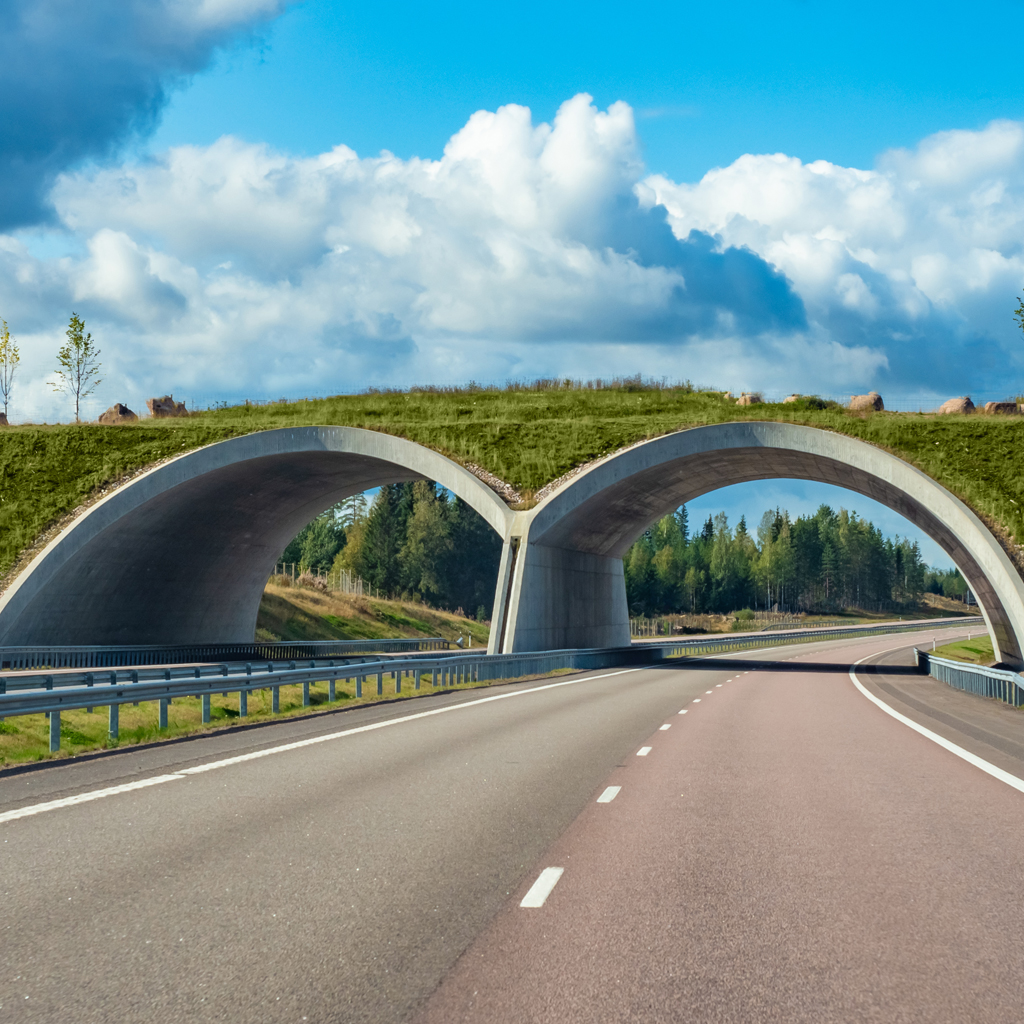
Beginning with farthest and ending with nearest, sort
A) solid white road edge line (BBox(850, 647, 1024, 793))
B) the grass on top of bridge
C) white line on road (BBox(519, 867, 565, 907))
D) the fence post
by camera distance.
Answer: the grass on top of bridge < the fence post < solid white road edge line (BBox(850, 647, 1024, 793)) < white line on road (BBox(519, 867, 565, 907))

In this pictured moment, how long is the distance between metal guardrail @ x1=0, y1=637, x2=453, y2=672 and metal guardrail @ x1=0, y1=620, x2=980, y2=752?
28.2 ft

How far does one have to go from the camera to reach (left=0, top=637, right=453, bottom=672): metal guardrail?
34.5 metres

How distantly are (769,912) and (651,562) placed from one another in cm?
14785

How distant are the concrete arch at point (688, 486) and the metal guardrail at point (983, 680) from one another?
2188 millimetres

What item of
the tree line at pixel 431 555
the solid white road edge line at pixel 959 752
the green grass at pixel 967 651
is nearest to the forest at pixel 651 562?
the tree line at pixel 431 555

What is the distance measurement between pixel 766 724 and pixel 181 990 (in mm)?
14731

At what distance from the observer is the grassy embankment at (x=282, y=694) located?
52.8 feet

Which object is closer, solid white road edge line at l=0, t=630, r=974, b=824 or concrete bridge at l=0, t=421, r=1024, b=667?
solid white road edge line at l=0, t=630, r=974, b=824

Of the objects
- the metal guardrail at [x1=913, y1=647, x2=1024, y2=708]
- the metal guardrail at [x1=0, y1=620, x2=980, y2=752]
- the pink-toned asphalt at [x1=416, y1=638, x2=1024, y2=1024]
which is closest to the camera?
the pink-toned asphalt at [x1=416, y1=638, x2=1024, y2=1024]

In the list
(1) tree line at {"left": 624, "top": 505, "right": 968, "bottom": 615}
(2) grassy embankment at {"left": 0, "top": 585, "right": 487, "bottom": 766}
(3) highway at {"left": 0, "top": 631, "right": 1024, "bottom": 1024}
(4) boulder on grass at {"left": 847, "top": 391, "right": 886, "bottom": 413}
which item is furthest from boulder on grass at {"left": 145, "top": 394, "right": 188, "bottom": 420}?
(1) tree line at {"left": 624, "top": 505, "right": 968, "bottom": 615}

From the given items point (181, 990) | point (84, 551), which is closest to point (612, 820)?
point (181, 990)

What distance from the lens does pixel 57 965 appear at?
16.0 feet

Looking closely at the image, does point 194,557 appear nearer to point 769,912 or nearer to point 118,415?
point 118,415

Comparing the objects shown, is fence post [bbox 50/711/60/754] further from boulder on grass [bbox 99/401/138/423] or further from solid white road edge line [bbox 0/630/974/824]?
boulder on grass [bbox 99/401/138/423]
